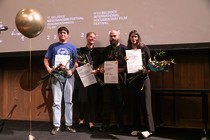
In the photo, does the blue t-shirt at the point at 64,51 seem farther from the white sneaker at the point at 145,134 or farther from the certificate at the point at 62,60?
the white sneaker at the point at 145,134

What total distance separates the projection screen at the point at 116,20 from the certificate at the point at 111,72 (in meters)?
0.47

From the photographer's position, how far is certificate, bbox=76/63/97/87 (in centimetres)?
320

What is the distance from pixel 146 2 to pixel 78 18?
101cm

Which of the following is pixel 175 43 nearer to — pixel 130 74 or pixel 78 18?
pixel 130 74

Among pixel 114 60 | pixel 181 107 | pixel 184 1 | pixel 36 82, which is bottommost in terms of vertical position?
pixel 181 107

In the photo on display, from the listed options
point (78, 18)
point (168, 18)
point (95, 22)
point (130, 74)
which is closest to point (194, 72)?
point (168, 18)

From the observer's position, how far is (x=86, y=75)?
10.5 feet

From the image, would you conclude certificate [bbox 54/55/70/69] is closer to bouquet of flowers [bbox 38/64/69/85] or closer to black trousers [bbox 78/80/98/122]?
bouquet of flowers [bbox 38/64/69/85]

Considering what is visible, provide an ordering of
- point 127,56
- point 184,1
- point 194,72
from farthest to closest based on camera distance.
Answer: point 194,72
point 184,1
point 127,56

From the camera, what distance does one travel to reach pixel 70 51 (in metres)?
3.20

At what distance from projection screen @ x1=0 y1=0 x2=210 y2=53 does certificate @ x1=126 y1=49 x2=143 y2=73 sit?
1.66ft

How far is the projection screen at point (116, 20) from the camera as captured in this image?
3072mm

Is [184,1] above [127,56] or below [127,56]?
above

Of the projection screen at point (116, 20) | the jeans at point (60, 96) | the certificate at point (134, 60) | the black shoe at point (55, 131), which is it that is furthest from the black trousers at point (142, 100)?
the black shoe at point (55, 131)
